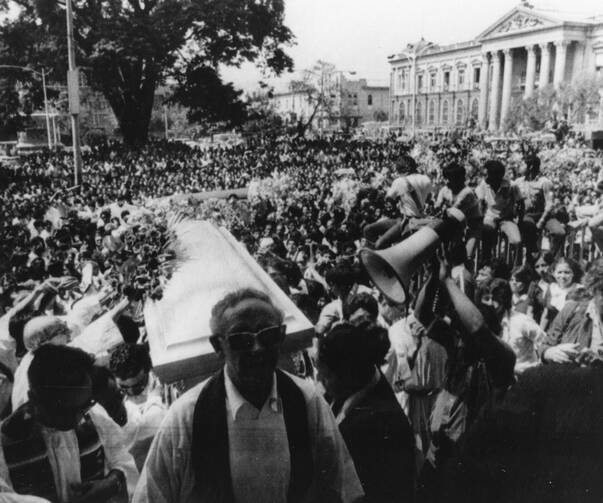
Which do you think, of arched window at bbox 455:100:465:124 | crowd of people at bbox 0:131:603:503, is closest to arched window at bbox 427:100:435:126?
arched window at bbox 455:100:465:124

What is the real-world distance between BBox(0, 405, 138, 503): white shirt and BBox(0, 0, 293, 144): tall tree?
13464 mm

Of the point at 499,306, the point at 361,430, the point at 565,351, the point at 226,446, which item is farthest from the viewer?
the point at 499,306

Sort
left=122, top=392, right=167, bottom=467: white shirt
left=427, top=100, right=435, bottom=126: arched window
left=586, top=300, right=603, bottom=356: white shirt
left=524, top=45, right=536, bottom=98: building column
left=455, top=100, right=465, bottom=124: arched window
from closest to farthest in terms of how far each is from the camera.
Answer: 1. left=122, top=392, right=167, bottom=467: white shirt
2. left=586, top=300, right=603, bottom=356: white shirt
3. left=455, top=100, right=465, bottom=124: arched window
4. left=427, top=100, right=435, bottom=126: arched window
5. left=524, top=45, right=536, bottom=98: building column

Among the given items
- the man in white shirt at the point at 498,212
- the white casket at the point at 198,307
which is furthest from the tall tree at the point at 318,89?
the white casket at the point at 198,307

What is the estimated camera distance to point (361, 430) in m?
2.01

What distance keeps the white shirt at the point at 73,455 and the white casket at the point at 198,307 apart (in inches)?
19.3

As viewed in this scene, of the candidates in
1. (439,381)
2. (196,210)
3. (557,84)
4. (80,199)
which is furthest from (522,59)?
(439,381)

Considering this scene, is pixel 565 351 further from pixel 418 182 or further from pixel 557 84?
pixel 557 84

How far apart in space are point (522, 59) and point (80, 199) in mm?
45472

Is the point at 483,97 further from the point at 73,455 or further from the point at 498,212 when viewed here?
the point at 73,455

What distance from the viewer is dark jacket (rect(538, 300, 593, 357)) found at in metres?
3.08

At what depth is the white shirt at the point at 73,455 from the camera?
2.02 m

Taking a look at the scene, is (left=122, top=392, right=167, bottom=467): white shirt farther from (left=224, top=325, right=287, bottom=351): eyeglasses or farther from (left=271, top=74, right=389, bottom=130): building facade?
(left=271, top=74, right=389, bottom=130): building facade

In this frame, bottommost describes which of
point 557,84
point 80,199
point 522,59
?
point 80,199
